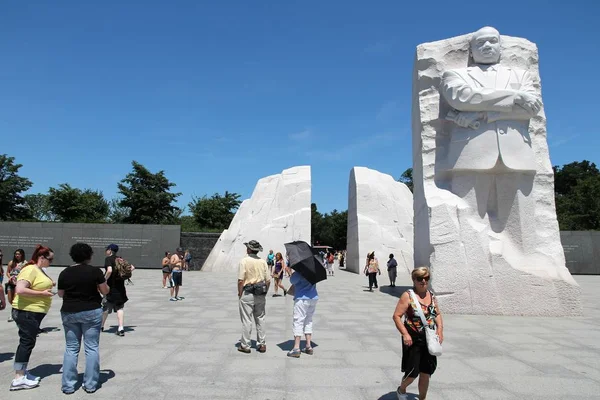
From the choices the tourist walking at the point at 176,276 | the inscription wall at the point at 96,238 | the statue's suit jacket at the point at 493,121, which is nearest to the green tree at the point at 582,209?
the statue's suit jacket at the point at 493,121

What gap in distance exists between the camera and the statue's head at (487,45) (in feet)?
27.7

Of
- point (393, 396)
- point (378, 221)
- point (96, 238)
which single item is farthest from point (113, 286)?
point (96, 238)

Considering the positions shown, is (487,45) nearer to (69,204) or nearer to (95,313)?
(95,313)

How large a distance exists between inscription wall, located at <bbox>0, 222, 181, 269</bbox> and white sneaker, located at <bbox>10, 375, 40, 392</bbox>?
1778 cm

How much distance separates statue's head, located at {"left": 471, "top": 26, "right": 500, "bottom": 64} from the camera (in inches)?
333

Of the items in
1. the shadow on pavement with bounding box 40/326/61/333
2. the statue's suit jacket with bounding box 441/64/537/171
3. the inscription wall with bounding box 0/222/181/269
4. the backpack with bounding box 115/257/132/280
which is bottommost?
the shadow on pavement with bounding box 40/326/61/333

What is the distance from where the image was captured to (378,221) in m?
20.2

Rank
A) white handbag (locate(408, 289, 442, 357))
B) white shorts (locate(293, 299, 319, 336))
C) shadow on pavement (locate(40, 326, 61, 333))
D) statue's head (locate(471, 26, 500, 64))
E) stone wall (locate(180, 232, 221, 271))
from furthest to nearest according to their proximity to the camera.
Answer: stone wall (locate(180, 232, 221, 271)) < statue's head (locate(471, 26, 500, 64)) < shadow on pavement (locate(40, 326, 61, 333)) < white shorts (locate(293, 299, 319, 336)) < white handbag (locate(408, 289, 442, 357))

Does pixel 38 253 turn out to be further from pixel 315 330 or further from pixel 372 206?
pixel 372 206

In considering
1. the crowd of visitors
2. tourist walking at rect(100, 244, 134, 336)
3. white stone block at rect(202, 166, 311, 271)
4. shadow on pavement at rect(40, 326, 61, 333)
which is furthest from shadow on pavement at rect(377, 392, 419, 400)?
white stone block at rect(202, 166, 311, 271)

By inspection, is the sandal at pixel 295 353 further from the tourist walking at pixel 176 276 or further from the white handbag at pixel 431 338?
the tourist walking at pixel 176 276

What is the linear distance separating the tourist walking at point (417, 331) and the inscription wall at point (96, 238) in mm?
19084

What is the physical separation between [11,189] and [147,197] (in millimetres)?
10016

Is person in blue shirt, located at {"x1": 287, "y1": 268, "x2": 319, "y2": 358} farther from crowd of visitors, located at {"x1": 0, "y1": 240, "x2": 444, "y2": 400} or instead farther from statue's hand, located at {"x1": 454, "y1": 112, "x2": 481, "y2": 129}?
statue's hand, located at {"x1": 454, "y1": 112, "x2": 481, "y2": 129}
